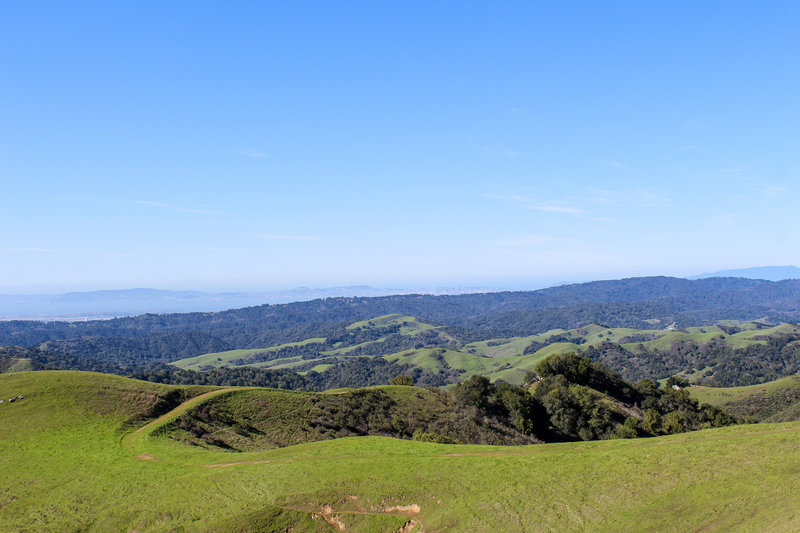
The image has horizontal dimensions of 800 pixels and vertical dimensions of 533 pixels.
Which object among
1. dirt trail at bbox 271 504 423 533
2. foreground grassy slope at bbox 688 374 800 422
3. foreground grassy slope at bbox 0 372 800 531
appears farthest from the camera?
foreground grassy slope at bbox 688 374 800 422

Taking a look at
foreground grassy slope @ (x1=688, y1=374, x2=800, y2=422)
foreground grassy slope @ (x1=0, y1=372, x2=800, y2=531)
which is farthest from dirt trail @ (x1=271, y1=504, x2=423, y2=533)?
foreground grassy slope @ (x1=688, y1=374, x2=800, y2=422)

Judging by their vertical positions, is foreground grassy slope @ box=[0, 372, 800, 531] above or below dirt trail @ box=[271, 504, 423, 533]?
above

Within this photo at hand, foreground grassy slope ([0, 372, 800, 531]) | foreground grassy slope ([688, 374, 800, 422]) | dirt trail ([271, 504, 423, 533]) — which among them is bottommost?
foreground grassy slope ([688, 374, 800, 422])

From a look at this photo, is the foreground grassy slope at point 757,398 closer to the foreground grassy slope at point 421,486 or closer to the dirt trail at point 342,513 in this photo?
the foreground grassy slope at point 421,486

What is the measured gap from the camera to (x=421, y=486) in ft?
101

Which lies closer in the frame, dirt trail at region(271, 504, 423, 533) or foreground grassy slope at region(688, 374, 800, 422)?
dirt trail at region(271, 504, 423, 533)

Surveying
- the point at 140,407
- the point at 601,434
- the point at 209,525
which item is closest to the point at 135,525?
the point at 209,525

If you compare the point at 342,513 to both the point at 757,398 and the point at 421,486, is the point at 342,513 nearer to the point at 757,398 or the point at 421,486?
the point at 421,486

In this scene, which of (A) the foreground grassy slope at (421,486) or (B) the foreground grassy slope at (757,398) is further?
(B) the foreground grassy slope at (757,398)

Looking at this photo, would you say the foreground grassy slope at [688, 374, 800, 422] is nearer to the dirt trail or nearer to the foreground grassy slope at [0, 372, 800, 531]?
the foreground grassy slope at [0, 372, 800, 531]

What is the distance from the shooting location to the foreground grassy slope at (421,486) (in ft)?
83.1

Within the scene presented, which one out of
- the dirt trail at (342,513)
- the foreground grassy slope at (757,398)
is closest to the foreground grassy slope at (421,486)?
the dirt trail at (342,513)

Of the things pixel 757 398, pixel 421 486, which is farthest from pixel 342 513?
pixel 757 398

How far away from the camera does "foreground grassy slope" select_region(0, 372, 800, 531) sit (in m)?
25.3
